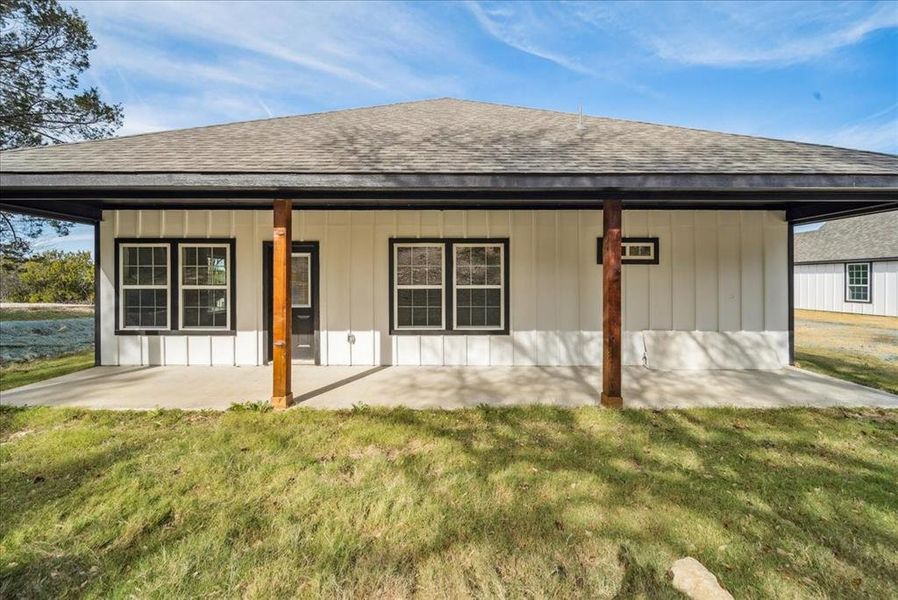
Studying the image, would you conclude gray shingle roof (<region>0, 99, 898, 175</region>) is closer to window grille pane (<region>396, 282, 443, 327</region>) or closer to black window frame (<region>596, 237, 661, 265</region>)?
black window frame (<region>596, 237, 661, 265</region>)

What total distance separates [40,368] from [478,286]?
781 centimetres

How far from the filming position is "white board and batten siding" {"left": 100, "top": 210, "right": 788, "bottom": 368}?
662 centimetres

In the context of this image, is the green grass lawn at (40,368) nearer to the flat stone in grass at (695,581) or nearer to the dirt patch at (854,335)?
the flat stone in grass at (695,581)

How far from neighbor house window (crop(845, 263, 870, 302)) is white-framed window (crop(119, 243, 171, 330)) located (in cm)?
2420

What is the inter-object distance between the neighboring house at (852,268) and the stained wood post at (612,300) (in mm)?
18530

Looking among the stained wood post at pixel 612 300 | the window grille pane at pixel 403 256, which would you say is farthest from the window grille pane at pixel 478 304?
the stained wood post at pixel 612 300

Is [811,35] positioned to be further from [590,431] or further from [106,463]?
[106,463]

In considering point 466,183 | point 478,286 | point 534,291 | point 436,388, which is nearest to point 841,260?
point 534,291

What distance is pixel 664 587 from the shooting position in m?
2.01

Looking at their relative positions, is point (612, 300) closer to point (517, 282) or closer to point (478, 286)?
point (517, 282)

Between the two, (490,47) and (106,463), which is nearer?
(106,463)

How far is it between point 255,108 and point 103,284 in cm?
1573

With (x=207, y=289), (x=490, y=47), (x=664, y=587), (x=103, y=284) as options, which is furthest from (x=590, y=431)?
(x=490, y=47)

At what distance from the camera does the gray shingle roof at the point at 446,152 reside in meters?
4.41
